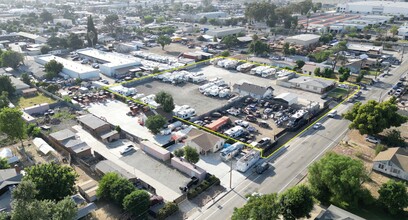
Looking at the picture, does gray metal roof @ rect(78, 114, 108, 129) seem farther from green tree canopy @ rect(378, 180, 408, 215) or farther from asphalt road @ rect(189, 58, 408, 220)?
green tree canopy @ rect(378, 180, 408, 215)

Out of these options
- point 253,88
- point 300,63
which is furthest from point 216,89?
point 300,63

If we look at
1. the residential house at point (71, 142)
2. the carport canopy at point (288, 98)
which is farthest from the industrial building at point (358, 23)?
the residential house at point (71, 142)

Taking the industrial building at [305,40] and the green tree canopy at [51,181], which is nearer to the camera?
the green tree canopy at [51,181]

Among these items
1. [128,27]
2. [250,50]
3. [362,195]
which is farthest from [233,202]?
[128,27]

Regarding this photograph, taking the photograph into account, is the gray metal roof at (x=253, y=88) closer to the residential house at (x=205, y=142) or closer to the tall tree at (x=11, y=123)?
the residential house at (x=205, y=142)

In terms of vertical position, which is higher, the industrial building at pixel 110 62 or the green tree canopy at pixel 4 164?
the green tree canopy at pixel 4 164

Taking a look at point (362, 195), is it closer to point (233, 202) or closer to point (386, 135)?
point (233, 202)

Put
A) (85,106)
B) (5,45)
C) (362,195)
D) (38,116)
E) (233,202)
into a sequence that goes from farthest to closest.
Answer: (5,45) < (85,106) < (38,116) < (233,202) < (362,195)
